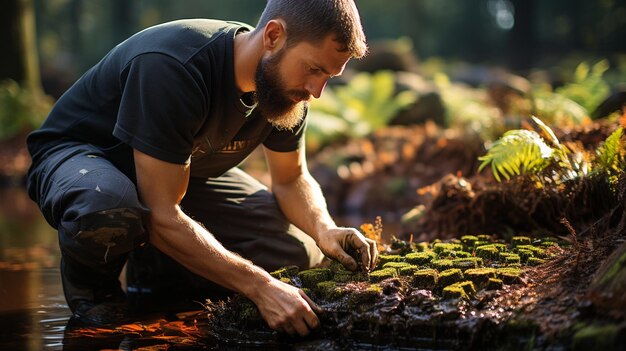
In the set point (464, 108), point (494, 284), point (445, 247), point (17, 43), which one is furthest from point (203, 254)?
point (17, 43)

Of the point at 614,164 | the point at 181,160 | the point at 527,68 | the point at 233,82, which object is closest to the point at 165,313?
the point at 181,160

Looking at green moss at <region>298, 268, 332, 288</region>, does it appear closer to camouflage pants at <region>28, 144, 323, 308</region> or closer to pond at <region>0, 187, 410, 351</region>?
pond at <region>0, 187, 410, 351</region>

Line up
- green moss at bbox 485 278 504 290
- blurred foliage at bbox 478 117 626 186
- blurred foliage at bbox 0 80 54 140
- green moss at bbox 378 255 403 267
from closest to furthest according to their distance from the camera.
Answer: green moss at bbox 485 278 504 290
green moss at bbox 378 255 403 267
blurred foliage at bbox 478 117 626 186
blurred foliage at bbox 0 80 54 140

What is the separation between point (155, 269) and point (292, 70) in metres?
1.70

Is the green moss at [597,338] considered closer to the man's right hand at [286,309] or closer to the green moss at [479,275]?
the green moss at [479,275]

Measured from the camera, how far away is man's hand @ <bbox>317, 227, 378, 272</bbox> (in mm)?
3574

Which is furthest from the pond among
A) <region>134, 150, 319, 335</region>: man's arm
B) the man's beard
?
the man's beard

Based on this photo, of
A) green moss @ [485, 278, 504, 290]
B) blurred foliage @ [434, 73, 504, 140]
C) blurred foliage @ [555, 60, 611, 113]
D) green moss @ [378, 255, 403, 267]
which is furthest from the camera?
blurred foliage @ [434, 73, 504, 140]

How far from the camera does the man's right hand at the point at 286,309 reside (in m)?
3.11

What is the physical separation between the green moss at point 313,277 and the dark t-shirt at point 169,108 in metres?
0.80

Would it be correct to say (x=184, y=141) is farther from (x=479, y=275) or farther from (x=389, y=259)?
(x=479, y=275)

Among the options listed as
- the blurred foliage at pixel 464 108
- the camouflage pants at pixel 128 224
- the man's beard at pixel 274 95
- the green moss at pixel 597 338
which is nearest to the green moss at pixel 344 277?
the camouflage pants at pixel 128 224

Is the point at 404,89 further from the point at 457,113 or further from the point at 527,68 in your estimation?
the point at 527,68

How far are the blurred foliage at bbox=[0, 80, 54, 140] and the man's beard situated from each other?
1118cm
